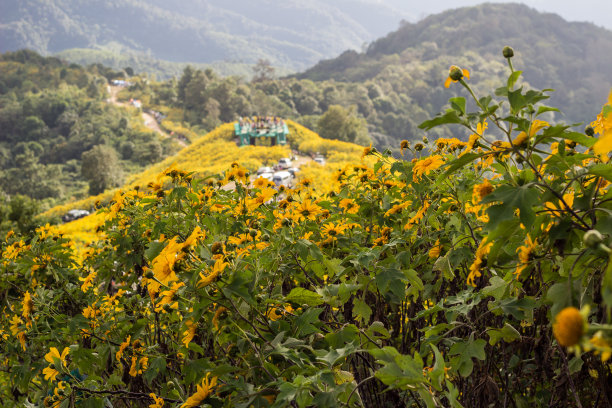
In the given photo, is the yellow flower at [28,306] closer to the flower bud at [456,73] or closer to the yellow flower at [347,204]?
the yellow flower at [347,204]

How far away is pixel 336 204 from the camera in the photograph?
1.91 meters

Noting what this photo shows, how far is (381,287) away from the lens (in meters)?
0.94

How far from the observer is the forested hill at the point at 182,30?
457ft

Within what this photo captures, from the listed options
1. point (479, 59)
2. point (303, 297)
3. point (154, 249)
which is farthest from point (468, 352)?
point (479, 59)

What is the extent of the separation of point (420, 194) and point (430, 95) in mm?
56879

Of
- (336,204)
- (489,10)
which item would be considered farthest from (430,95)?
(336,204)

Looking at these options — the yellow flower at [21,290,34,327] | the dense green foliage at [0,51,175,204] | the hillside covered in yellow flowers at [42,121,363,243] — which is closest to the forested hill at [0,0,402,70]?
the dense green foliage at [0,51,175,204]

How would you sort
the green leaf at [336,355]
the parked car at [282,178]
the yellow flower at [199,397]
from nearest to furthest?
the green leaf at [336,355]
the yellow flower at [199,397]
the parked car at [282,178]

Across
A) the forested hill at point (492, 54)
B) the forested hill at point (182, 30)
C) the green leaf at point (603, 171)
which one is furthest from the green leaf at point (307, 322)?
the forested hill at point (182, 30)

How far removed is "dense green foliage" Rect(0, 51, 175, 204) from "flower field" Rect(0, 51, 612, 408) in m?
A: 25.4

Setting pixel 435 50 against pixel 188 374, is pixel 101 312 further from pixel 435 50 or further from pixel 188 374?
pixel 435 50

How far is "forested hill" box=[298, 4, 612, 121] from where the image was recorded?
5875cm

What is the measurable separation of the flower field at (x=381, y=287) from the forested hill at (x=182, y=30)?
150617 millimetres

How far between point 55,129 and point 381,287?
4274 cm
